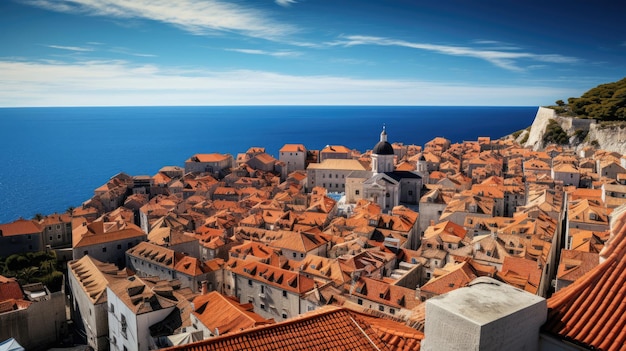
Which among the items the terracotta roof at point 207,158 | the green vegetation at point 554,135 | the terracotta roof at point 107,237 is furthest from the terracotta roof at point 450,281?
the green vegetation at point 554,135

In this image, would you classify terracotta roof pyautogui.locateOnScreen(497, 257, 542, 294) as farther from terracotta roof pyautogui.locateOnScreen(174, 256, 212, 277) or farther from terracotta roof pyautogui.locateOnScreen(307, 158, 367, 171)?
terracotta roof pyautogui.locateOnScreen(307, 158, 367, 171)

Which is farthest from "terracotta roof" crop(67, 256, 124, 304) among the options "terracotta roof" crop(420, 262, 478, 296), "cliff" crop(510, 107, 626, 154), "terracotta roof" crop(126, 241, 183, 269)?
"cliff" crop(510, 107, 626, 154)

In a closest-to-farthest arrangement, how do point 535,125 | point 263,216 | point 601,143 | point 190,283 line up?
point 190,283 < point 263,216 < point 601,143 < point 535,125

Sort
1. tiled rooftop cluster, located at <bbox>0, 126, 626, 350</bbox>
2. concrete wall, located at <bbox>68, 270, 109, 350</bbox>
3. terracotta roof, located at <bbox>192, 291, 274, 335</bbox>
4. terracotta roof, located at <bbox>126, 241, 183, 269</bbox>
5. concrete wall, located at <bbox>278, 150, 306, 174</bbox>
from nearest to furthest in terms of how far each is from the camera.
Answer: tiled rooftop cluster, located at <bbox>0, 126, 626, 350</bbox> → terracotta roof, located at <bbox>192, 291, 274, 335</bbox> → concrete wall, located at <bbox>68, 270, 109, 350</bbox> → terracotta roof, located at <bbox>126, 241, 183, 269</bbox> → concrete wall, located at <bbox>278, 150, 306, 174</bbox>

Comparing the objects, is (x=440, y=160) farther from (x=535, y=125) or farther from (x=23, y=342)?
(x=23, y=342)

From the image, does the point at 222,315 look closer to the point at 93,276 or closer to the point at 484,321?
the point at 93,276

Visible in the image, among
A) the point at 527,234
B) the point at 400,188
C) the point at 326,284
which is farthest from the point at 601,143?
the point at 326,284

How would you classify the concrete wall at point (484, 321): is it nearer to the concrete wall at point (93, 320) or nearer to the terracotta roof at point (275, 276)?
the terracotta roof at point (275, 276)
